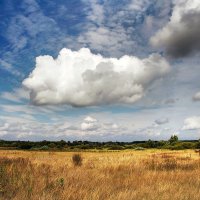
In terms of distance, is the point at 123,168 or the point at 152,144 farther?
the point at 152,144

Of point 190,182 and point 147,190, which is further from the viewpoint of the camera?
point 190,182

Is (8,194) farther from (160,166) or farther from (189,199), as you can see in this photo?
(160,166)

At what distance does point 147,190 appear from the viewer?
9.50 metres

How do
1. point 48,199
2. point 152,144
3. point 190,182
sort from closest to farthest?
point 48,199
point 190,182
point 152,144

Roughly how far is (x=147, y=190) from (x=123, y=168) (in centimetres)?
712

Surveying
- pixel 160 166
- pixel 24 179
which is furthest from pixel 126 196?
pixel 160 166

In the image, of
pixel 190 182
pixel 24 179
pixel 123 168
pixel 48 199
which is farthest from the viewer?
pixel 123 168

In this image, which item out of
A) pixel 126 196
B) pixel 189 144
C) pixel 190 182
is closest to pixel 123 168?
pixel 190 182

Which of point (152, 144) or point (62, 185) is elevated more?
point (152, 144)

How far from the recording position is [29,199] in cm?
767

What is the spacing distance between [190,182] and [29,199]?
20.5 ft

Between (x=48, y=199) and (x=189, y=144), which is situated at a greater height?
(x=189, y=144)

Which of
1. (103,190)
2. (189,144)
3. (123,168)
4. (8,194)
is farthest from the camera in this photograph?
(189,144)

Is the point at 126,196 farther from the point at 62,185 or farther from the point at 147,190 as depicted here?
the point at 62,185
